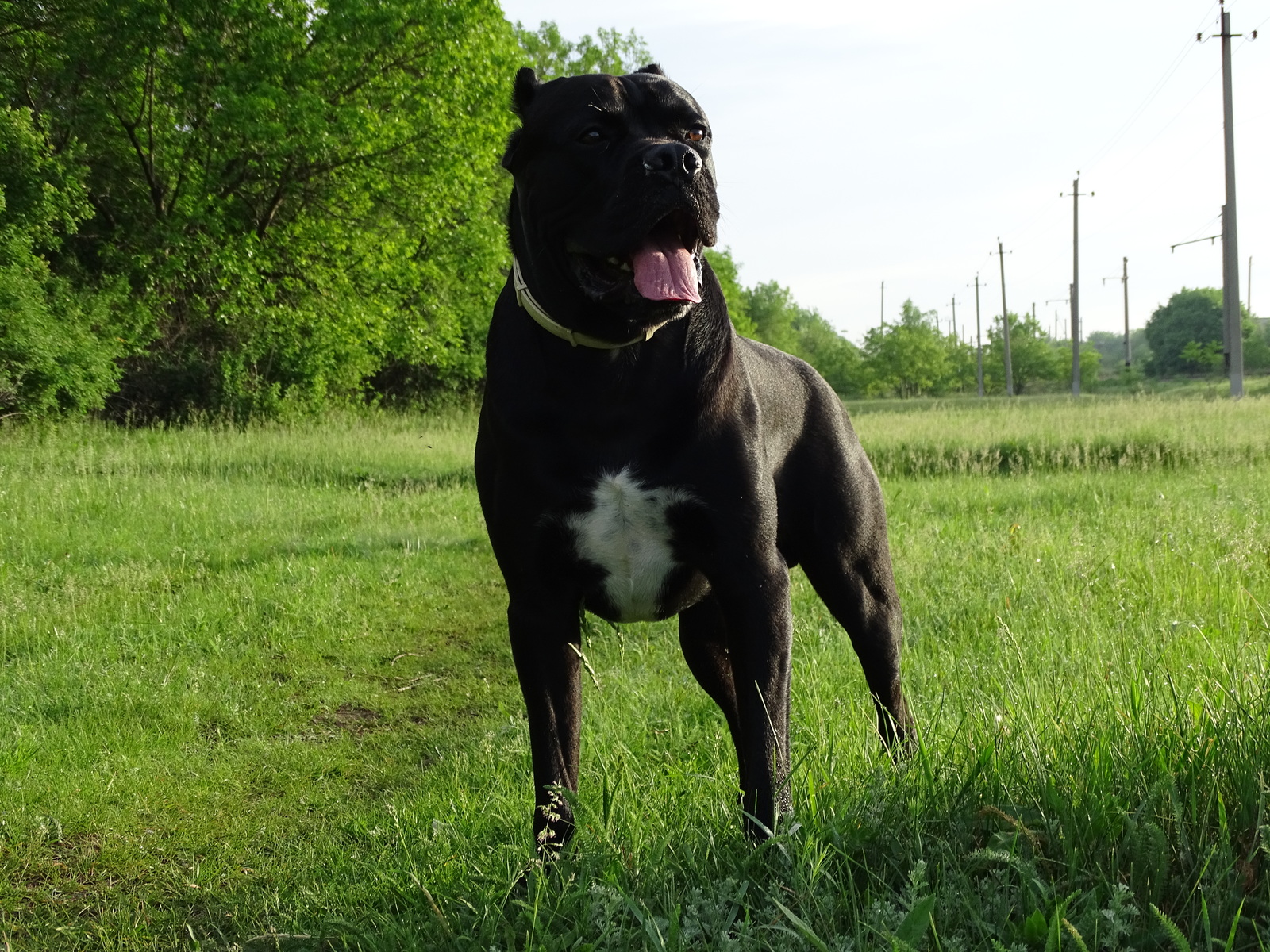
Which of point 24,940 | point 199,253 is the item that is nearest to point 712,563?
point 24,940

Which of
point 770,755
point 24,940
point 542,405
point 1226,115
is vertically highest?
point 1226,115

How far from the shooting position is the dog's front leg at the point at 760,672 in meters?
2.31

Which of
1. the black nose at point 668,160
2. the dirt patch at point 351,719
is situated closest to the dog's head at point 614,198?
the black nose at point 668,160

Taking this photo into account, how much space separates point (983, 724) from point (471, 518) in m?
6.68

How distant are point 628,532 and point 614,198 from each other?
839mm

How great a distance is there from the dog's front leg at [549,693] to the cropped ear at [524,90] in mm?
1421

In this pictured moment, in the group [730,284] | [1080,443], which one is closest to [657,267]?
[1080,443]

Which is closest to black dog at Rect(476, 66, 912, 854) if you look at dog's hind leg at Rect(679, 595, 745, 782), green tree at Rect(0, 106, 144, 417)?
dog's hind leg at Rect(679, 595, 745, 782)

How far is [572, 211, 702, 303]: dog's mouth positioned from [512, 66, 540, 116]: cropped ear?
1.92ft

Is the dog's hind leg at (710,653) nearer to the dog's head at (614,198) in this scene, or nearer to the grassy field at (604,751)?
the grassy field at (604,751)

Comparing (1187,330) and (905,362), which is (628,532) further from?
(1187,330)

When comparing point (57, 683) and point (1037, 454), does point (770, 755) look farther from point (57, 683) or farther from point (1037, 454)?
point (1037, 454)

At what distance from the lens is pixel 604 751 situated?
350 cm

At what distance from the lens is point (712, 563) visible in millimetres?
2410
